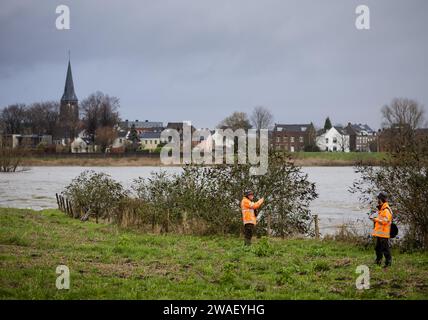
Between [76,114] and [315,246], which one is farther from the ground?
[76,114]

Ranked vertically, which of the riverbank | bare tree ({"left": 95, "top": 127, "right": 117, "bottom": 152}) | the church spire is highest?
the church spire

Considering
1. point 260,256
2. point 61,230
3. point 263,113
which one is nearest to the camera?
point 260,256

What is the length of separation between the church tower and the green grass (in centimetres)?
13270

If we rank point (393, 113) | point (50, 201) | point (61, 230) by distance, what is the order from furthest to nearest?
point (393, 113), point (50, 201), point (61, 230)

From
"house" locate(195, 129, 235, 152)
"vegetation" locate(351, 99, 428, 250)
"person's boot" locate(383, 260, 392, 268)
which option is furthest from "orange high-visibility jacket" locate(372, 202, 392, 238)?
"house" locate(195, 129, 235, 152)

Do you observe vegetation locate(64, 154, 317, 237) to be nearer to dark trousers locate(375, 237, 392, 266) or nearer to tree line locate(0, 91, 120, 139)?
dark trousers locate(375, 237, 392, 266)

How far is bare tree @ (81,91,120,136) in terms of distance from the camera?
13562 cm

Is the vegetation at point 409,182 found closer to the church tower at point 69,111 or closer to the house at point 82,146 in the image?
the house at point 82,146

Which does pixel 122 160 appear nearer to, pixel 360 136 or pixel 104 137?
pixel 104 137

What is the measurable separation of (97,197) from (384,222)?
55.3 feet

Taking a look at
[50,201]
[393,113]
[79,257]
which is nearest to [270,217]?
[79,257]

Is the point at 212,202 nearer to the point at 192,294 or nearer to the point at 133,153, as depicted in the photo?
the point at 192,294

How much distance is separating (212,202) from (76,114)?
146 metres

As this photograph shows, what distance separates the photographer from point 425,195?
55.3 feet
